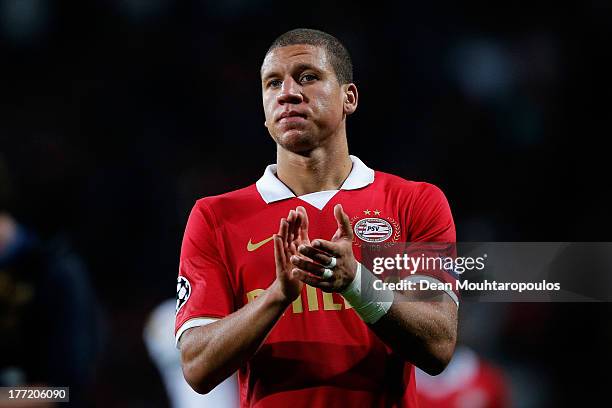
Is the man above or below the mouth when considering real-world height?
below

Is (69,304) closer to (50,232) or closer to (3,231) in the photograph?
(3,231)

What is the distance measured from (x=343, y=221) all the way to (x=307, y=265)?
166 millimetres

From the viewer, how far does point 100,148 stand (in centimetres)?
833

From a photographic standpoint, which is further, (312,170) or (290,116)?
(312,170)

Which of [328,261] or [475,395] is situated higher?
[328,261]

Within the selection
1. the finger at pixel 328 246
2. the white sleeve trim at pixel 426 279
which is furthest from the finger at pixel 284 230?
the white sleeve trim at pixel 426 279

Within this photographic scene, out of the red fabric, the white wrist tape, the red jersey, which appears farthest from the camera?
the red fabric

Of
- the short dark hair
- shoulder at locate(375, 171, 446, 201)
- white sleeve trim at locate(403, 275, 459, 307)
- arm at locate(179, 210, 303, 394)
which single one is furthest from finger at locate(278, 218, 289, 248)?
the short dark hair

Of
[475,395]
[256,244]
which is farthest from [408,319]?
[475,395]

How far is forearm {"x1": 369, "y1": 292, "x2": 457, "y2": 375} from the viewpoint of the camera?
260 cm

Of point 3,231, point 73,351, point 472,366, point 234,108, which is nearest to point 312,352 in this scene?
point 73,351

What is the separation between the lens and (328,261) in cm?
246

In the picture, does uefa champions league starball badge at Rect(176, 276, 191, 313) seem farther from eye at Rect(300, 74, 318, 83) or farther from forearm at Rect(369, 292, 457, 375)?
eye at Rect(300, 74, 318, 83)

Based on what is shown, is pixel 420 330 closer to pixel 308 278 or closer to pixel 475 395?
pixel 308 278
